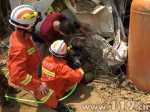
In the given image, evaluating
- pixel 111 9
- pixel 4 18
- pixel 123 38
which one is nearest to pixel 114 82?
pixel 123 38

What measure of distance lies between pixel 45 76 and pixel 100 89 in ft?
3.17

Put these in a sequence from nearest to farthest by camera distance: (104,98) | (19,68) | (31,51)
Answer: (19,68) < (31,51) < (104,98)

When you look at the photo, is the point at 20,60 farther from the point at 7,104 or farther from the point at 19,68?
the point at 7,104

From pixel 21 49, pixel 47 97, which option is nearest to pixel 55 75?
pixel 47 97

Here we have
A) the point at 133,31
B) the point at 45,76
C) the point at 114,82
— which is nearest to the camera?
the point at 133,31

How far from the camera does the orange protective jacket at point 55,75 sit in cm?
289

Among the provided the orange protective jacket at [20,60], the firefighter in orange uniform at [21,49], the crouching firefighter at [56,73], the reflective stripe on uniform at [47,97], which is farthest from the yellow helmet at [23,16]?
the reflective stripe on uniform at [47,97]

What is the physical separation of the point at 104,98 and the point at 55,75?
876 millimetres

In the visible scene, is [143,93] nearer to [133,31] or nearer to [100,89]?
[100,89]

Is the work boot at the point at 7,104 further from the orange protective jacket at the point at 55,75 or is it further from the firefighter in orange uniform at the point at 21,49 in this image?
the firefighter in orange uniform at the point at 21,49

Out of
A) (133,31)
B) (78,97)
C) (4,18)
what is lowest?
(78,97)

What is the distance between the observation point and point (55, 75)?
9.62 ft

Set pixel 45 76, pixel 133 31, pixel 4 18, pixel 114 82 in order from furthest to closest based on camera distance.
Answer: pixel 4 18 < pixel 114 82 < pixel 45 76 < pixel 133 31

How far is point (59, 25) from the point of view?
3178mm
